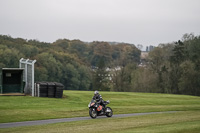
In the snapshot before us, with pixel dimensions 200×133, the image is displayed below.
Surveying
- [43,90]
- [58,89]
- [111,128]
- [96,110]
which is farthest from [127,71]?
[111,128]

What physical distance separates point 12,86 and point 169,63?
202 ft

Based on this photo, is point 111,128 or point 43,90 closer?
point 111,128

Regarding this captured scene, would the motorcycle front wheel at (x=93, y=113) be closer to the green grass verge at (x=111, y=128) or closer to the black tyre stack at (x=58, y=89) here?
the green grass verge at (x=111, y=128)

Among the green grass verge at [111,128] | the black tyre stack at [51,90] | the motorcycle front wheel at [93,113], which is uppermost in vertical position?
the black tyre stack at [51,90]

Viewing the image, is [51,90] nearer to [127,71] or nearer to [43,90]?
[43,90]

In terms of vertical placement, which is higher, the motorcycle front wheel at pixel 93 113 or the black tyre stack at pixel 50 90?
the black tyre stack at pixel 50 90

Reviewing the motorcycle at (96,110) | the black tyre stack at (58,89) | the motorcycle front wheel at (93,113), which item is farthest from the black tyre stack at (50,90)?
the motorcycle front wheel at (93,113)

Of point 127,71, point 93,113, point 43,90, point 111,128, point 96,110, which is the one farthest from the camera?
point 127,71

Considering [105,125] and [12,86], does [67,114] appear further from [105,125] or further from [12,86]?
[12,86]

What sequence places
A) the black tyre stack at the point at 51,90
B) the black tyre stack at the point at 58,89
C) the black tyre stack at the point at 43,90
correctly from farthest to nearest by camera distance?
the black tyre stack at the point at 58,89
the black tyre stack at the point at 51,90
the black tyre stack at the point at 43,90

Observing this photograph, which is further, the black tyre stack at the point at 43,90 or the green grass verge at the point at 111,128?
the black tyre stack at the point at 43,90

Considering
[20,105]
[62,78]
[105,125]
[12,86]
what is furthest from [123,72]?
[105,125]

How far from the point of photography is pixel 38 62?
94812mm

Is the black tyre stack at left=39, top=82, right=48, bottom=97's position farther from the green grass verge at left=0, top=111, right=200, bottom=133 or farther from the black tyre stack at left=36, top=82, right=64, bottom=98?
the green grass verge at left=0, top=111, right=200, bottom=133
